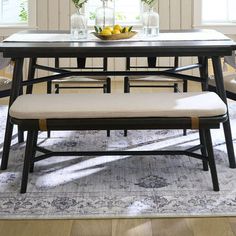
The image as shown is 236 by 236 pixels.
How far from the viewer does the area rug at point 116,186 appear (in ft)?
9.27

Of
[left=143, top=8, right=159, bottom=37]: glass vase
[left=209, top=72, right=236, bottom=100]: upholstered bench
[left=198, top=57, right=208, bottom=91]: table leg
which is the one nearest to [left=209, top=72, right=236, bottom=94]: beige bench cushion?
[left=209, top=72, right=236, bottom=100]: upholstered bench

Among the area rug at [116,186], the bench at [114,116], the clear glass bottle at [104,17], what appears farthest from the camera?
the clear glass bottle at [104,17]

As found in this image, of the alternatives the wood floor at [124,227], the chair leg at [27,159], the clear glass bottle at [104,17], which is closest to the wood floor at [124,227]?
the wood floor at [124,227]

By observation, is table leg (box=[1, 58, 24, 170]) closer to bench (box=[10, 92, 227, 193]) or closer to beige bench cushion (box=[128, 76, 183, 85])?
bench (box=[10, 92, 227, 193])

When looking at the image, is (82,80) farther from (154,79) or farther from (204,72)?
(204,72)

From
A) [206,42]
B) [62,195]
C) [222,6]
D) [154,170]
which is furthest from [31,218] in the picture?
[222,6]

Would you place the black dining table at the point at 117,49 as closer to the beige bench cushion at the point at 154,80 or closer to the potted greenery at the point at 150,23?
the potted greenery at the point at 150,23

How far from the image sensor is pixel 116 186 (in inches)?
124

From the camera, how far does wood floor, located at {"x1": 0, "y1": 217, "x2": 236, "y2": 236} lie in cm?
259

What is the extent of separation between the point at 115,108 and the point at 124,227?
659mm

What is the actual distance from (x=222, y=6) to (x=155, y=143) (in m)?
3.18

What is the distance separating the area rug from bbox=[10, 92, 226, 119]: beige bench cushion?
42 centimetres

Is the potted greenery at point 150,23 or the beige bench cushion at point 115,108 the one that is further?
the potted greenery at point 150,23

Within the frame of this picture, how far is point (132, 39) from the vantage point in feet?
12.0
